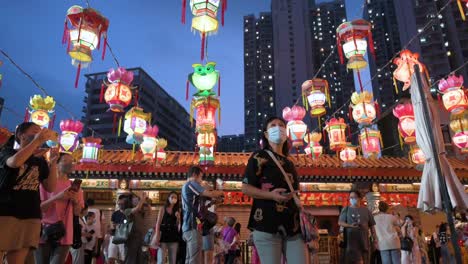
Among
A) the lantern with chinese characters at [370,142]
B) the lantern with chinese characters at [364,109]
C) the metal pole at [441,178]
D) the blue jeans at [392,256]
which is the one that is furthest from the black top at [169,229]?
the lantern with chinese characters at [370,142]

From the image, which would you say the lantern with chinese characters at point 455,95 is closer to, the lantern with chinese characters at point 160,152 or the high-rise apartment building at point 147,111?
the lantern with chinese characters at point 160,152

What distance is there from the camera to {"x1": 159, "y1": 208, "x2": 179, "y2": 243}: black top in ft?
19.6

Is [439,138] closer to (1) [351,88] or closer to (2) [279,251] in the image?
(2) [279,251]

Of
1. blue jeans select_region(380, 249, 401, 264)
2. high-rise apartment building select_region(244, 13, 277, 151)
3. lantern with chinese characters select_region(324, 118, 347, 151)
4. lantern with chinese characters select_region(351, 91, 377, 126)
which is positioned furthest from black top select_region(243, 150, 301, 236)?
high-rise apartment building select_region(244, 13, 277, 151)

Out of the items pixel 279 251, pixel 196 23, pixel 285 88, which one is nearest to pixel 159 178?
pixel 196 23

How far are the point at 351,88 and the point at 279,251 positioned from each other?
75452 millimetres

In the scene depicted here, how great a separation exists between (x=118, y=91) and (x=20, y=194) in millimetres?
8504

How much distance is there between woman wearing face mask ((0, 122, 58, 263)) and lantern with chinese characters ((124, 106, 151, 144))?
9.67m

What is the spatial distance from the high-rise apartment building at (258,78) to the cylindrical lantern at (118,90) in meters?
60.2

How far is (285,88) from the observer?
65812 mm

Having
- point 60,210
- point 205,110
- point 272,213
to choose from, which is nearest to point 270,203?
point 272,213

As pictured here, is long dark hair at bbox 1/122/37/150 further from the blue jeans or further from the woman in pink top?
the blue jeans

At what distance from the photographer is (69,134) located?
526 inches

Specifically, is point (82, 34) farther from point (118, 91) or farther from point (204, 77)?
point (204, 77)
